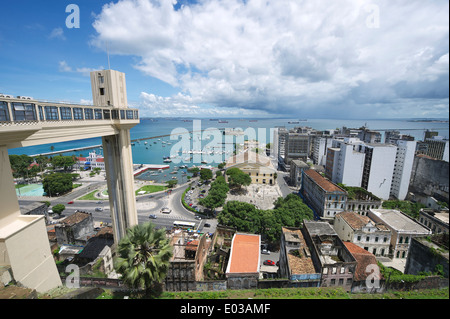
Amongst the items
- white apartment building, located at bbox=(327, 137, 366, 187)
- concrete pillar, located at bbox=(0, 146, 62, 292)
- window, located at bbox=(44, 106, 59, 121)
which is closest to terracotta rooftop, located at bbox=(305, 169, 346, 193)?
white apartment building, located at bbox=(327, 137, 366, 187)

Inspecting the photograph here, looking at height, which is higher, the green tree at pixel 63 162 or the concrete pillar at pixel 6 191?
the concrete pillar at pixel 6 191

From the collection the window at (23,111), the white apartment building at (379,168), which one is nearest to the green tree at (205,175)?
the white apartment building at (379,168)

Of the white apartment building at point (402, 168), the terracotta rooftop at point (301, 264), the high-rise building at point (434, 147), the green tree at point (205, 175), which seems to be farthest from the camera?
the high-rise building at point (434, 147)

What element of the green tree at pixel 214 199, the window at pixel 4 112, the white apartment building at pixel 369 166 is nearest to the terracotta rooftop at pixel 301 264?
the green tree at pixel 214 199

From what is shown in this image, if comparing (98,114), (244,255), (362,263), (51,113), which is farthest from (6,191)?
(362,263)

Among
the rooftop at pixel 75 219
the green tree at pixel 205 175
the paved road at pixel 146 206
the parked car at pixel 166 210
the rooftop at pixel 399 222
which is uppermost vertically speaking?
the rooftop at pixel 399 222

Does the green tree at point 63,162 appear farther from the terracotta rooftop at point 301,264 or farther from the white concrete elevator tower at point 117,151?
the terracotta rooftop at point 301,264

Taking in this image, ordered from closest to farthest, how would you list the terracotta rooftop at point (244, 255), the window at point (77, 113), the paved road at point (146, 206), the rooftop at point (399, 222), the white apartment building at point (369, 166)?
the window at point (77, 113)
the terracotta rooftop at point (244, 255)
the rooftop at point (399, 222)
the paved road at point (146, 206)
the white apartment building at point (369, 166)

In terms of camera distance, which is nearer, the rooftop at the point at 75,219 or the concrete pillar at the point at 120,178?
the concrete pillar at the point at 120,178

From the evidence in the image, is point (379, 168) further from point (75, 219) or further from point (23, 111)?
point (75, 219)
